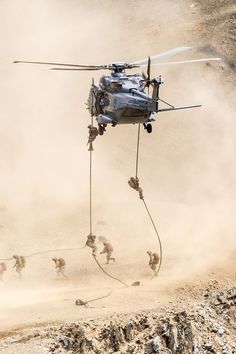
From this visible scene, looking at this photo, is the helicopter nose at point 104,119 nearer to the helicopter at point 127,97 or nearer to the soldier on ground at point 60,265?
the helicopter at point 127,97

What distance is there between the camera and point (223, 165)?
40.2 meters

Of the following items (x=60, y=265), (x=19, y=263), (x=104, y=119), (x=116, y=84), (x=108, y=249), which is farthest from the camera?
(x=108, y=249)

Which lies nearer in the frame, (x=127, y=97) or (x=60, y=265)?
(x=127, y=97)

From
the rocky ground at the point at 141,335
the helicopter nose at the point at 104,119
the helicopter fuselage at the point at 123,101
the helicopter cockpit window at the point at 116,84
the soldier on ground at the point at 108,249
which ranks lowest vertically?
the rocky ground at the point at 141,335

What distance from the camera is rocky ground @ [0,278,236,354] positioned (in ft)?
70.0

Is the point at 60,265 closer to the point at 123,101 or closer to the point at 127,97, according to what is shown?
the point at 123,101

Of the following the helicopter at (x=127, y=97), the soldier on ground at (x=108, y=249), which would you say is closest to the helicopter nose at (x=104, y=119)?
the helicopter at (x=127, y=97)

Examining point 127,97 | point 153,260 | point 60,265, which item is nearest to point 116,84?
point 127,97

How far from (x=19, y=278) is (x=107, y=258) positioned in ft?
13.1

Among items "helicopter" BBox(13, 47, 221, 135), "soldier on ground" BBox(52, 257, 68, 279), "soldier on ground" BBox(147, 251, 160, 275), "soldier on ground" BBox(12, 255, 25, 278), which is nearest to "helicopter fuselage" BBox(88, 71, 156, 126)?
"helicopter" BBox(13, 47, 221, 135)

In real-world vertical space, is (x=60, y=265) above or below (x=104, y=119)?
below

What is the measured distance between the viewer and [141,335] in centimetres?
2220

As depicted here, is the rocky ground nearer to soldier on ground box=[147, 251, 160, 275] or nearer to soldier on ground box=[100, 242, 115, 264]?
soldier on ground box=[147, 251, 160, 275]

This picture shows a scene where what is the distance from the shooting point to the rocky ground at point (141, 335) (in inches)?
840
